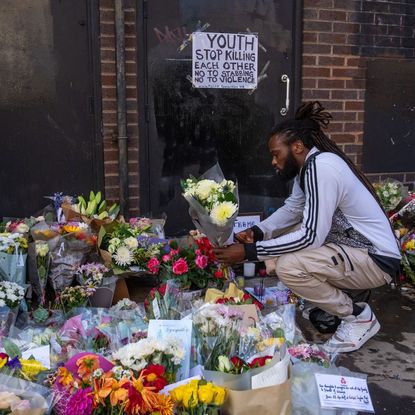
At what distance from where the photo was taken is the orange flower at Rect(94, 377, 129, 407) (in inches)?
67.5

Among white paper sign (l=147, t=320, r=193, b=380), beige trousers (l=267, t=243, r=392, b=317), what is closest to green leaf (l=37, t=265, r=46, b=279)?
white paper sign (l=147, t=320, r=193, b=380)

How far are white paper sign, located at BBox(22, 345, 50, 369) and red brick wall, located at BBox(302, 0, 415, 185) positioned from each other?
3.76m

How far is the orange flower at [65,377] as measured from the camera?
188 cm

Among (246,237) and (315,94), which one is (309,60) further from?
(246,237)

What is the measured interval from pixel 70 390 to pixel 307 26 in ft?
13.8

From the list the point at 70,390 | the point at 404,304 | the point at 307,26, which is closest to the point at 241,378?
the point at 70,390

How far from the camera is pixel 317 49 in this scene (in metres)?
5.18

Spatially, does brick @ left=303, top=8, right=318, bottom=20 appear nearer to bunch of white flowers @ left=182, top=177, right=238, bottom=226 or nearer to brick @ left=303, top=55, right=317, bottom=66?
brick @ left=303, top=55, right=317, bottom=66

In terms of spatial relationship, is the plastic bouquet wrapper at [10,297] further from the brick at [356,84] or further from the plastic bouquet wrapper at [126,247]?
the brick at [356,84]

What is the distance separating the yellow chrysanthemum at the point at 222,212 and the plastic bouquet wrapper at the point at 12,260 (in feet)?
3.78

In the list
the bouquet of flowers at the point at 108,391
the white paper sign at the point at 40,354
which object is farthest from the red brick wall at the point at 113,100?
the bouquet of flowers at the point at 108,391

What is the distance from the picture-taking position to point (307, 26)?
16.7 feet

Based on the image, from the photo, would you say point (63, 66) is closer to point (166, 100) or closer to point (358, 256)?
point (166, 100)

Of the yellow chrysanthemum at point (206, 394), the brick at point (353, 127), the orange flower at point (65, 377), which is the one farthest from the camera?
the brick at point (353, 127)
